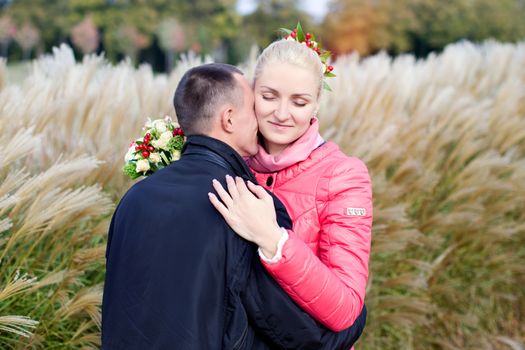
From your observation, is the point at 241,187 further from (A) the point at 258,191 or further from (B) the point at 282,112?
(B) the point at 282,112

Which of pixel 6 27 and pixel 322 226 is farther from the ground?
pixel 322 226

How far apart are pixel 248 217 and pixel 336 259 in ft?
1.33

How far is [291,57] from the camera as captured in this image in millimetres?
2271

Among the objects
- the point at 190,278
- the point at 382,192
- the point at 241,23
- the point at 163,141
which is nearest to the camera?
the point at 190,278

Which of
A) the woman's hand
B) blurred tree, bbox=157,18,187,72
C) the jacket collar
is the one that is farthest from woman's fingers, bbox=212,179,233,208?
blurred tree, bbox=157,18,187,72

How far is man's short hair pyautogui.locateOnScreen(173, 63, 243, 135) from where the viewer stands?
2027 mm

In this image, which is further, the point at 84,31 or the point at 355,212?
the point at 84,31

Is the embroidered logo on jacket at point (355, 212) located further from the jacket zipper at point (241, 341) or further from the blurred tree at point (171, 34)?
the blurred tree at point (171, 34)

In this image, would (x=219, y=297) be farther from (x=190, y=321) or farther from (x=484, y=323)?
(x=484, y=323)

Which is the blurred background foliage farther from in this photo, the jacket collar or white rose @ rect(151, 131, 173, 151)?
the jacket collar

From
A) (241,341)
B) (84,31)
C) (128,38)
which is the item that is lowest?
(84,31)

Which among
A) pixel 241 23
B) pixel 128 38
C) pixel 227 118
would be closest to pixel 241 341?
pixel 227 118

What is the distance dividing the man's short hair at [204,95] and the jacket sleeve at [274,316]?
1.53 feet

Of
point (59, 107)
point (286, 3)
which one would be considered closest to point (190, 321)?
point (59, 107)
